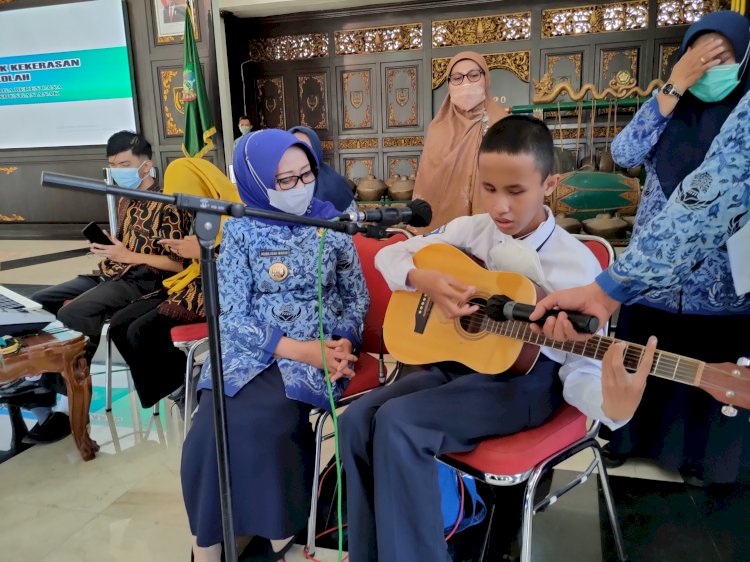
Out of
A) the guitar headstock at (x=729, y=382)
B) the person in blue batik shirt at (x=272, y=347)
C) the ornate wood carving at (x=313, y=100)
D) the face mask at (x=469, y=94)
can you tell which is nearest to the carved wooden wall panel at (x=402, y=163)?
the ornate wood carving at (x=313, y=100)

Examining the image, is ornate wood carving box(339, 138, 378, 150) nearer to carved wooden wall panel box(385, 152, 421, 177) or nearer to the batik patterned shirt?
carved wooden wall panel box(385, 152, 421, 177)

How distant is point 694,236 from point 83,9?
324 inches

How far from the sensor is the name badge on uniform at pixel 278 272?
1.63m

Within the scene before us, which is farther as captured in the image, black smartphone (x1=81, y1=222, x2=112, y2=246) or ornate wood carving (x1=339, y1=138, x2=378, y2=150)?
ornate wood carving (x1=339, y1=138, x2=378, y2=150)

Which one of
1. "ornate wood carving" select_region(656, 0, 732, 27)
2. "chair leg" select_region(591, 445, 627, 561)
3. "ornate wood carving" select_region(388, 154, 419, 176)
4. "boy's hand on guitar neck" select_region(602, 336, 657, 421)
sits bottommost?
"chair leg" select_region(591, 445, 627, 561)

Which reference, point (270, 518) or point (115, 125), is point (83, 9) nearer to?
point (115, 125)

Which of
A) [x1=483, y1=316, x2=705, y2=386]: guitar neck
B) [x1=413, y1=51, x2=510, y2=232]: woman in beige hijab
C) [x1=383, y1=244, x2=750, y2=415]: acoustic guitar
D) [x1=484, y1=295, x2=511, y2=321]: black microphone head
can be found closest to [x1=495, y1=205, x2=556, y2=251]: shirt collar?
[x1=383, y1=244, x2=750, y2=415]: acoustic guitar

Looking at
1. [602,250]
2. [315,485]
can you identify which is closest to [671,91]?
[602,250]

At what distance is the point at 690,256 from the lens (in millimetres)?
1048

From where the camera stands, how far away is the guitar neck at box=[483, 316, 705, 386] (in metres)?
1.02

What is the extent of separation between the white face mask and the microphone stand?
1.77 ft

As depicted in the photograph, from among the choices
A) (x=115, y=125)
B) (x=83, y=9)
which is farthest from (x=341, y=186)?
(x=83, y=9)

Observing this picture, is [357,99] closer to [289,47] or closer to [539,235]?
[289,47]

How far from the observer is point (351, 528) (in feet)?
4.29
